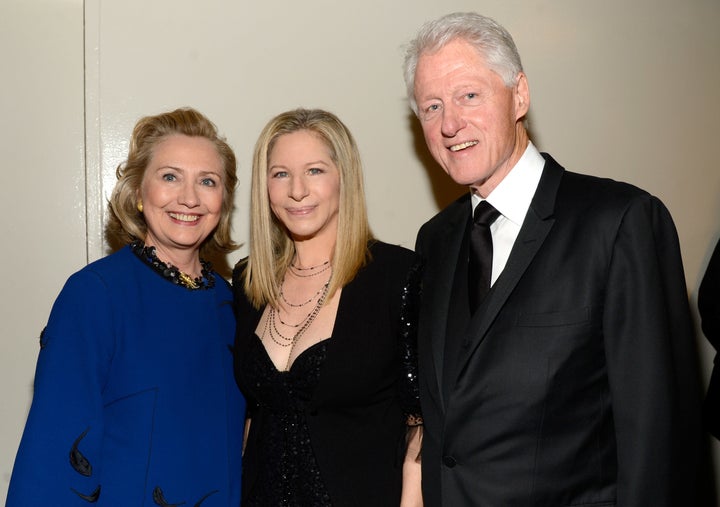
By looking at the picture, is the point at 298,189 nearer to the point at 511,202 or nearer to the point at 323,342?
the point at 323,342

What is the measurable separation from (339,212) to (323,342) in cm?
41

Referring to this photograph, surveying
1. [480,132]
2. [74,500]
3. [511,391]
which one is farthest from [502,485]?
[74,500]

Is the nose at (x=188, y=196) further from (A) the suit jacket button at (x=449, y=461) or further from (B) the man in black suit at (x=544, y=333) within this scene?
(A) the suit jacket button at (x=449, y=461)

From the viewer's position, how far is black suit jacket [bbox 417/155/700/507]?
168 cm

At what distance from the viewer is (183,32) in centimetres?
289

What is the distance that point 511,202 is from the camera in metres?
1.96

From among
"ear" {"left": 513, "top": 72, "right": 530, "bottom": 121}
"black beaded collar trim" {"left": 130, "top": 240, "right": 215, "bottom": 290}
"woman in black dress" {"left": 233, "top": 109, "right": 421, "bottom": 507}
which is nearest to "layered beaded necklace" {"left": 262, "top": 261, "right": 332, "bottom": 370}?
"woman in black dress" {"left": 233, "top": 109, "right": 421, "bottom": 507}

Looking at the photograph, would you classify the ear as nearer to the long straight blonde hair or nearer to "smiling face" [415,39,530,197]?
"smiling face" [415,39,530,197]

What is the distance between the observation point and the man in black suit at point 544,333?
1690mm

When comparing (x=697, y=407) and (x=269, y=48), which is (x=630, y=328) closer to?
(x=697, y=407)

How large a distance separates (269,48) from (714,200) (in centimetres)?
219

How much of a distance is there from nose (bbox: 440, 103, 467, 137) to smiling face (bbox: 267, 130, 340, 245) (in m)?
0.51

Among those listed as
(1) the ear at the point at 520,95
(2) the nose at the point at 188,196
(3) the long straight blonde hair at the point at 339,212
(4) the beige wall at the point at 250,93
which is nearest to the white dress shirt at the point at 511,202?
(1) the ear at the point at 520,95

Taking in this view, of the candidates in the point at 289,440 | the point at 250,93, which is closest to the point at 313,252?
the point at 289,440
